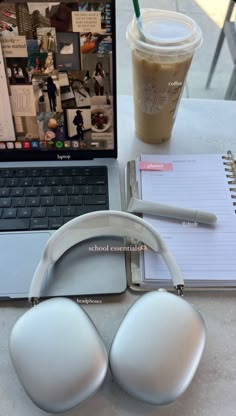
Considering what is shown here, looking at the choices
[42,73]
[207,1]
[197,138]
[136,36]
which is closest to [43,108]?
[42,73]

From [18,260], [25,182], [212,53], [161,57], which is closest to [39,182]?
[25,182]

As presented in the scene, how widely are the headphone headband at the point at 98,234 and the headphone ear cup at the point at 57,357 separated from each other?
5 centimetres

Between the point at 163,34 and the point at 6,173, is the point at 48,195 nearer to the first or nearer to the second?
the point at 6,173

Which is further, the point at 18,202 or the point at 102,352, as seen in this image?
the point at 18,202

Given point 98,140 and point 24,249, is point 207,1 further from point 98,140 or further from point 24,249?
point 24,249

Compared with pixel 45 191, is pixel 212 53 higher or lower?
lower

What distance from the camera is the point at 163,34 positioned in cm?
54

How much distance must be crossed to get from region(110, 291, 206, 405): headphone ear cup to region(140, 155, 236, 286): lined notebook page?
8 cm

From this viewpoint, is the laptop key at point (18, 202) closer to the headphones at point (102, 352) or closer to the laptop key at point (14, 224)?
the laptop key at point (14, 224)

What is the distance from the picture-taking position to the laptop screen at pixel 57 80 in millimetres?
470

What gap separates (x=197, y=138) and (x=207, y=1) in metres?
1.04

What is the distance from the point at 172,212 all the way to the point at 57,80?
8.8 inches

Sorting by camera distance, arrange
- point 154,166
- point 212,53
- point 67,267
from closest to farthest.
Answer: point 67,267 → point 154,166 → point 212,53

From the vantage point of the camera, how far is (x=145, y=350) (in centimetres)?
36
